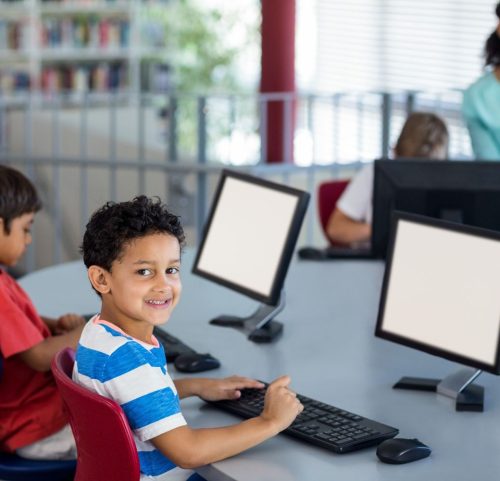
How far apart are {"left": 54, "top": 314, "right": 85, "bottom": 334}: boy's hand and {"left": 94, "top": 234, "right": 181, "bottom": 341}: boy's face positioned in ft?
2.03

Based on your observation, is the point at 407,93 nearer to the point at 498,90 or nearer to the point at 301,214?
the point at 498,90

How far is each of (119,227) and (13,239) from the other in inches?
21.2

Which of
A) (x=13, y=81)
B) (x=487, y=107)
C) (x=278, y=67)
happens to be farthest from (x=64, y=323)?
(x=13, y=81)

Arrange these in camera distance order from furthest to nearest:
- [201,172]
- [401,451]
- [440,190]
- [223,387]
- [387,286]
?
[201,172] → [440,190] → [387,286] → [223,387] → [401,451]

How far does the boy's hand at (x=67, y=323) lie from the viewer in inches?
98.7

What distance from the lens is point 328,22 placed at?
763 cm

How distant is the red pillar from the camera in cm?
583

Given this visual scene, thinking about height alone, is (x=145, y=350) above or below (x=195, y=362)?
above

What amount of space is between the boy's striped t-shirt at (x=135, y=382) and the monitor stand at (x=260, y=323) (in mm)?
611

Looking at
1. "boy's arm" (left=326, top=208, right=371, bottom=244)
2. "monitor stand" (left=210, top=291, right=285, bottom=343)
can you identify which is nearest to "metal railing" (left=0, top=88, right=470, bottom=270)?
"boy's arm" (left=326, top=208, right=371, bottom=244)

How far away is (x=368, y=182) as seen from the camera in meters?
3.50

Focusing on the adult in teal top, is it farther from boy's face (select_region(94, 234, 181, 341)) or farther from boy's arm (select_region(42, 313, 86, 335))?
boy's face (select_region(94, 234, 181, 341))

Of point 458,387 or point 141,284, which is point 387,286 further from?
point 141,284

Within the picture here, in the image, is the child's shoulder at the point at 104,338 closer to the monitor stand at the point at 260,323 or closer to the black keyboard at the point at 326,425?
the black keyboard at the point at 326,425
